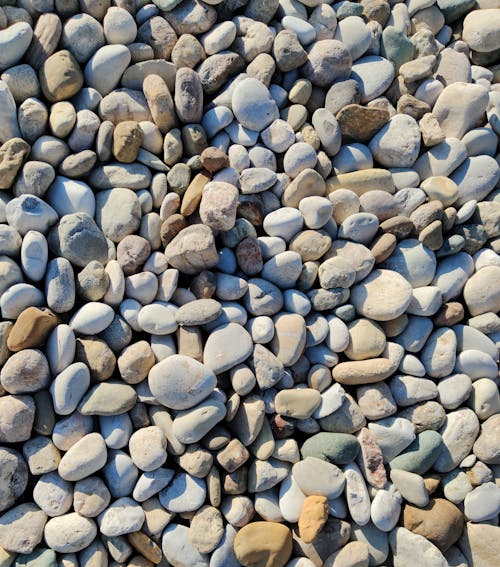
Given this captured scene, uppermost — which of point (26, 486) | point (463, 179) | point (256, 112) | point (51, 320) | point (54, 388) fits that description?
point (256, 112)

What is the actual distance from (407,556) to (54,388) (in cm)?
88

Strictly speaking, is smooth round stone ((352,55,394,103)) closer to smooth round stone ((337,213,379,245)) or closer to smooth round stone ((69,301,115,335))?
smooth round stone ((337,213,379,245))

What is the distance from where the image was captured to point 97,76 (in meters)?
1.47

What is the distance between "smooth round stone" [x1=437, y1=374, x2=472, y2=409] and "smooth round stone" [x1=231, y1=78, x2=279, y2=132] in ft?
2.70

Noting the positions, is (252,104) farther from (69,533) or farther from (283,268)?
(69,533)

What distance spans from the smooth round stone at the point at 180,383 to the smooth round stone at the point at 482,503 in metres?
0.66

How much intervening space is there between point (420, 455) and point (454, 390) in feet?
0.61

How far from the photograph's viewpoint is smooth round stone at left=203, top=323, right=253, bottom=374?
4.25ft

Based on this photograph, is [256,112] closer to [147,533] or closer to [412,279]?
[412,279]

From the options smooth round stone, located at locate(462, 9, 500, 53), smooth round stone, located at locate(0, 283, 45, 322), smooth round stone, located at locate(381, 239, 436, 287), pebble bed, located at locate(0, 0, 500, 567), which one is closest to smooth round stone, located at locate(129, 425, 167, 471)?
pebble bed, located at locate(0, 0, 500, 567)

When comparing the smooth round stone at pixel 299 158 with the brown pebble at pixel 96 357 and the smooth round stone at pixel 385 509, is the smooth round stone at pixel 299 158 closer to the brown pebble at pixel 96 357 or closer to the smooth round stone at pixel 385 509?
the brown pebble at pixel 96 357

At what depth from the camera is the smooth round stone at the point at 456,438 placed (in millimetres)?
1329

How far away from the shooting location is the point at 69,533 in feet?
3.89

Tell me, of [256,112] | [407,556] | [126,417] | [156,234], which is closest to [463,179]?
[256,112]
